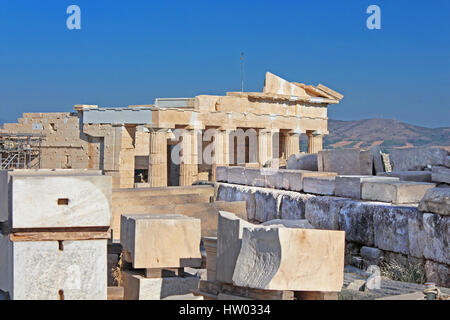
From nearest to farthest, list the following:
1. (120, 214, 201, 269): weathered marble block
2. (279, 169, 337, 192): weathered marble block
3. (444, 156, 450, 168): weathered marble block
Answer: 1. (120, 214, 201, 269): weathered marble block
2. (444, 156, 450, 168): weathered marble block
3. (279, 169, 337, 192): weathered marble block

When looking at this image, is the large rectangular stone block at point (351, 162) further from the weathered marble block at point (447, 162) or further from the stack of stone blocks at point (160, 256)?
the stack of stone blocks at point (160, 256)

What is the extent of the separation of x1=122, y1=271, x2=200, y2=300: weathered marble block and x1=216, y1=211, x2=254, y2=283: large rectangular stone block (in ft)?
1.40

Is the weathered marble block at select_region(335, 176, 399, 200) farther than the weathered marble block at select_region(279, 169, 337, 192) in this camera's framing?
No

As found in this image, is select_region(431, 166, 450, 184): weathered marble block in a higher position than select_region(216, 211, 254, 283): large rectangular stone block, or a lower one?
higher

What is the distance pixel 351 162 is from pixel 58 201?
19.8 ft

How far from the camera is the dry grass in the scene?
19.7ft

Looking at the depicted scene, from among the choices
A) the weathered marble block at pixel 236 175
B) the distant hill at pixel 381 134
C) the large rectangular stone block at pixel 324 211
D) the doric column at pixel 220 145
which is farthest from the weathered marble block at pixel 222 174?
the distant hill at pixel 381 134

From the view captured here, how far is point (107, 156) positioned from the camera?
26.1 metres

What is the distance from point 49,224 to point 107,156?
22.0 meters

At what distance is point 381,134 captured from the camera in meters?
100

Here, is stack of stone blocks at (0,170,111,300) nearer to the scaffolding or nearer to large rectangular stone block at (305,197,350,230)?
large rectangular stone block at (305,197,350,230)

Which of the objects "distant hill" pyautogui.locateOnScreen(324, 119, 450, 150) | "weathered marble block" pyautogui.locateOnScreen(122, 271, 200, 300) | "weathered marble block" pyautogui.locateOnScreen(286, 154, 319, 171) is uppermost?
→ "distant hill" pyautogui.locateOnScreen(324, 119, 450, 150)

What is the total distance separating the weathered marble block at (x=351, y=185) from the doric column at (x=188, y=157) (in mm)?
14893

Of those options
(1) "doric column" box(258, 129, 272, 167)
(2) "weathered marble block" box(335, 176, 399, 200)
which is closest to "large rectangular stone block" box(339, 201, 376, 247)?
(2) "weathered marble block" box(335, 176, 399, 200)
